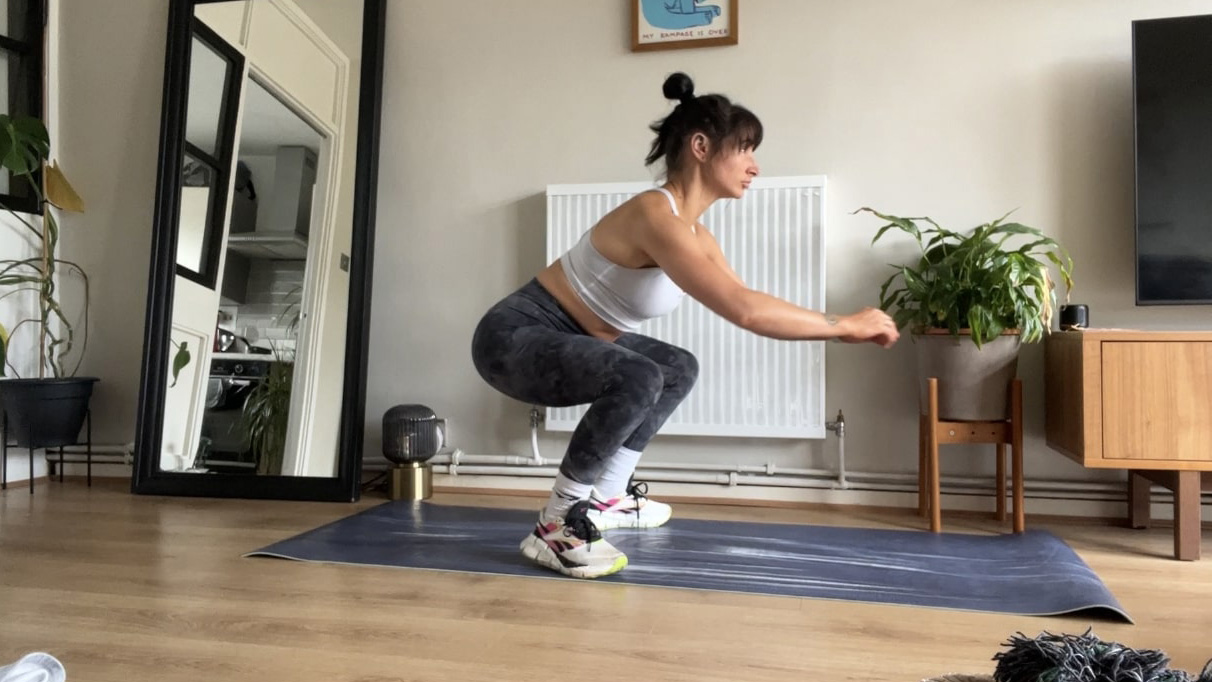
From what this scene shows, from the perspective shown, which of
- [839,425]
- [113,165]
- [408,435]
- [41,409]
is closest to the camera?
[839,425]

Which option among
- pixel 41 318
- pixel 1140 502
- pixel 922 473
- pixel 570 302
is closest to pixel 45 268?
pixel 41 318

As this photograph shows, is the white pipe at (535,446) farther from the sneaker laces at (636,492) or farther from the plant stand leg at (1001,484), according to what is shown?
the plant stand leg at (1001,484)

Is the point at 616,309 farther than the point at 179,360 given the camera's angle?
No

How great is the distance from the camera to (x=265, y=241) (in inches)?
108

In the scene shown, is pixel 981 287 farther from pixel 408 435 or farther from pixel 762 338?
pixel 408 435

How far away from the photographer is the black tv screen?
2102 millimetres

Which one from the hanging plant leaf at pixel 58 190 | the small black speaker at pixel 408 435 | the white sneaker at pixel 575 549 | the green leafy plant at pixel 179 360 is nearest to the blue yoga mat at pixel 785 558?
the white sneaker at pixel 575 549

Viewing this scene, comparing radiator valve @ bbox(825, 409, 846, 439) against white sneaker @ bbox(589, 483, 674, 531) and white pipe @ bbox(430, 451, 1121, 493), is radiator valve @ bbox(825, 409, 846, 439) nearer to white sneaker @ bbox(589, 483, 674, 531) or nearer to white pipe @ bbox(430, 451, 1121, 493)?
white pipe @ bbox(430, 451, 1121, 493)

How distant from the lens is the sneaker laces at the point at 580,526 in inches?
68.1

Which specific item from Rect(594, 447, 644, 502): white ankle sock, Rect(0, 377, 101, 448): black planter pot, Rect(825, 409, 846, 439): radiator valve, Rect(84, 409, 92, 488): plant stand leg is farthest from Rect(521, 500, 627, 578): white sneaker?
Rect(84, 409, 92, 488): plant stand leg

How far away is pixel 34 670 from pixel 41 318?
2.37 metres

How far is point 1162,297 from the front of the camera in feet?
7.00

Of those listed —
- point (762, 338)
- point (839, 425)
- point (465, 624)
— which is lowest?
point (465, 624)

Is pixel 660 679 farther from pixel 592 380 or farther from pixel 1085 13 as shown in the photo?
pixel 1085 13
